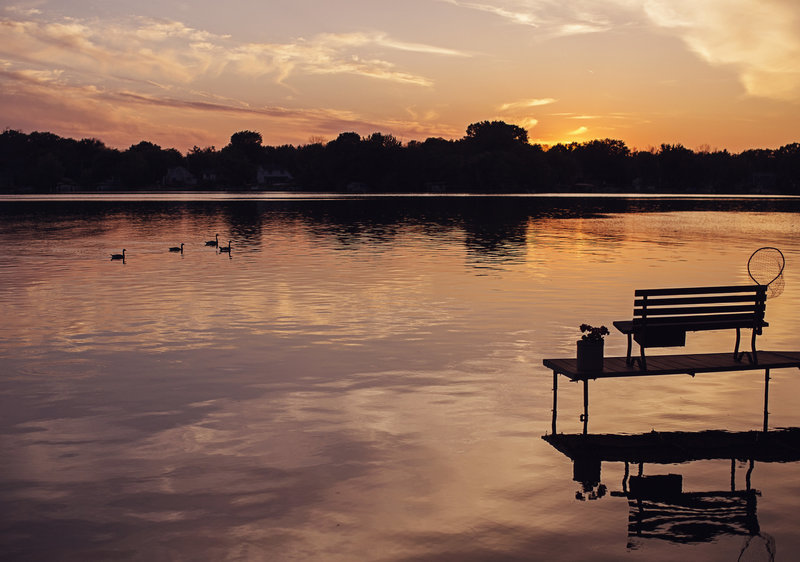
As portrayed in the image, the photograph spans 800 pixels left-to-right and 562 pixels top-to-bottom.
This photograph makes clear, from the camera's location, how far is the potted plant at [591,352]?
13.3 metres

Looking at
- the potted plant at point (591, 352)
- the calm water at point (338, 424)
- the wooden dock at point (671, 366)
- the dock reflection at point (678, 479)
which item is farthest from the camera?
the wooden dock at point (671, 366)

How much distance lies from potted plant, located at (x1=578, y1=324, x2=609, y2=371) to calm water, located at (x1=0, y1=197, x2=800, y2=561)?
1259 mm

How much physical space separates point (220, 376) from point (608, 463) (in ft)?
30.8

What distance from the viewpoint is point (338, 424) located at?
14.1 m

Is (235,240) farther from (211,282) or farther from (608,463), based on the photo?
(608,463)

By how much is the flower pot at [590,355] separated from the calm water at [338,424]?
125 cm

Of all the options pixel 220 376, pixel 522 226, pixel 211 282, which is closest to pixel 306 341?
pixel 220 376

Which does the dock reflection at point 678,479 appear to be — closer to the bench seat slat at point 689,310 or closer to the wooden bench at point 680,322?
the wooden bench at point 680,322

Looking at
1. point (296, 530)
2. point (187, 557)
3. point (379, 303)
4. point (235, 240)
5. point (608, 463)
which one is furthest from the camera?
point (235, 240)

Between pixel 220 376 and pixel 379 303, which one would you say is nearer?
pixel 220 376

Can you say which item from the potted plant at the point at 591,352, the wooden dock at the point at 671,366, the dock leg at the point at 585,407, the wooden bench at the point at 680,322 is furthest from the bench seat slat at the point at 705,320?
the dock leg at the point at 585,407

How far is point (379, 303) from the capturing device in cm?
2894

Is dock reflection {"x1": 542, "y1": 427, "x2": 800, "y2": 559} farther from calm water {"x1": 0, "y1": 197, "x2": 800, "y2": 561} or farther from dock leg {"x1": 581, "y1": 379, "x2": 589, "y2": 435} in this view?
dock leg {"x1": 581, "y1": 379, "x2": 589, "y2": 435}

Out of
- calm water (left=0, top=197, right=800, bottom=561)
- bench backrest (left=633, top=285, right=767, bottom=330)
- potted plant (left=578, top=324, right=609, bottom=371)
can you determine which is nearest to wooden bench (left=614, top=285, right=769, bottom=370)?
bench backrest (left=633, top=285, right=767, bottom=330)
